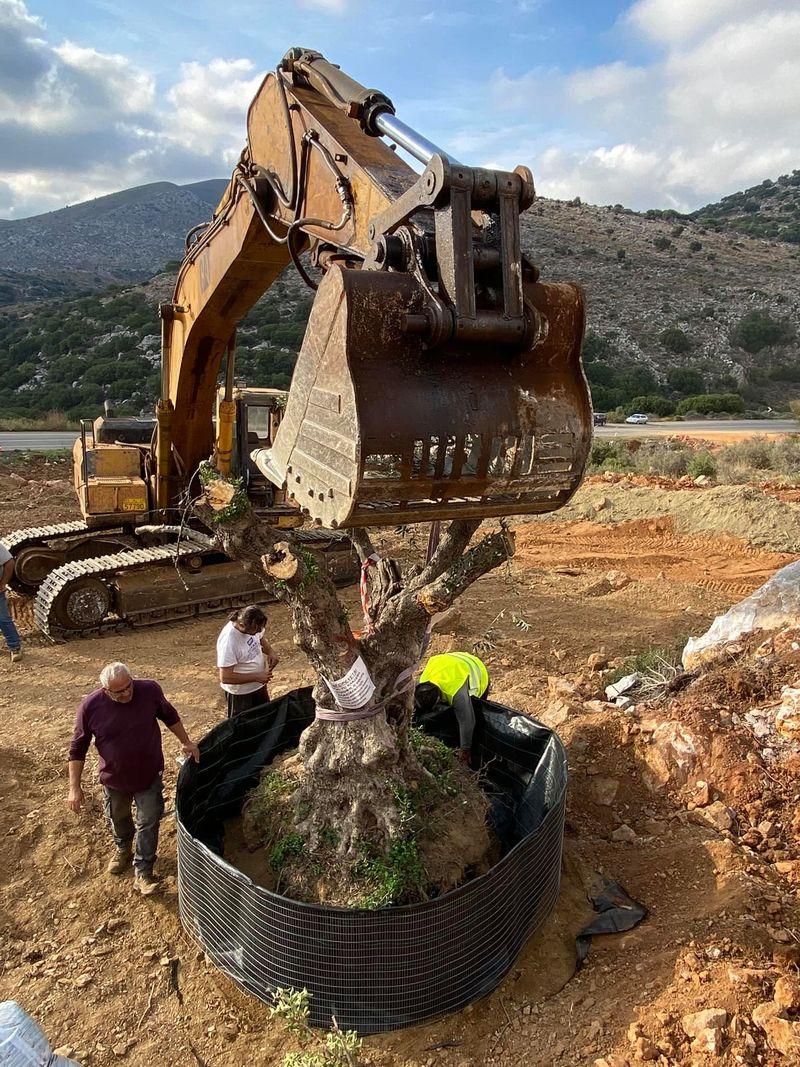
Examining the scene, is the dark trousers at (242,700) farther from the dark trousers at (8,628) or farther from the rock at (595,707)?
the dark trousers at (8,628)

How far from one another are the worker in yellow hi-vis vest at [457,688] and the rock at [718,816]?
1557 mm

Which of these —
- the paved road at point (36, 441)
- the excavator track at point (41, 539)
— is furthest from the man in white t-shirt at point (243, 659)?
the paved road at point (36, 441)

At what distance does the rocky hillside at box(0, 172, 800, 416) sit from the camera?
32.8 m

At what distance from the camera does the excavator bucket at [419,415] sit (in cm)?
241

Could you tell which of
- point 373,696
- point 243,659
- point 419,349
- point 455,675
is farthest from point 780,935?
point 243,659

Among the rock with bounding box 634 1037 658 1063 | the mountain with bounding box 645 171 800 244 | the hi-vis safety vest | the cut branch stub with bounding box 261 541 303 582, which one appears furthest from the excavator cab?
the mountain with bounding box 645 171 800 244

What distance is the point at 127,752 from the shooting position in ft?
13.9

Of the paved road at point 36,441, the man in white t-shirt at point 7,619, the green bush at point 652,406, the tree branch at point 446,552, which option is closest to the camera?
the tree branch at point 446,552

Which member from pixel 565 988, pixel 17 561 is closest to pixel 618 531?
pixel 17 561

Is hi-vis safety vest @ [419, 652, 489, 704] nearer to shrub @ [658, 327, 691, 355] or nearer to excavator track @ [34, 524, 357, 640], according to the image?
excavator track @ [34, 524, 357, 640]

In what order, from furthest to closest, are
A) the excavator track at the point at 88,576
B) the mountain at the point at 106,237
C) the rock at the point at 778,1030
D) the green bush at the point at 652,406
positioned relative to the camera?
the mountain at the point at 106,237 → the green bush at the point at 652,406 → the excavator track at the point at 88,576 → the rock at the point at 778,1030

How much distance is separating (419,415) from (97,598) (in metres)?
7.07

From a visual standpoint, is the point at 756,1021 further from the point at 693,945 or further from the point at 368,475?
the point at 368,475

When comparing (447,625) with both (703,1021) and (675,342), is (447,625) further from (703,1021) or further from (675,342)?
(675,342)
